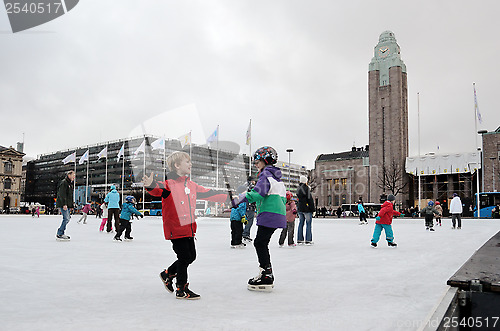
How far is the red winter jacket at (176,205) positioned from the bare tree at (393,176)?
65829 mm

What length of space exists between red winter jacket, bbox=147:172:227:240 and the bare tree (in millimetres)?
65829

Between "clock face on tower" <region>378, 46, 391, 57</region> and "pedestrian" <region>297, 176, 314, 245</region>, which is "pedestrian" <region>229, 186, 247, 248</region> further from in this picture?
"clock face on tower" <region>378, 46, 391, 57</region>

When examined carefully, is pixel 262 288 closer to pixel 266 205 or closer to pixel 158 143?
pixel 266 205

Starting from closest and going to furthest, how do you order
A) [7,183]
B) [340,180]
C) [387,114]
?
[387,114]
[340,180]
[7,183]

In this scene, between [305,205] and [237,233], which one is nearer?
[237,233]

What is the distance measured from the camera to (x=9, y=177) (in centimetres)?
8056

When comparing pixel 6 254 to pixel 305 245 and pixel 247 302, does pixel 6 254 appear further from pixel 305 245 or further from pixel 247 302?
pixel 305 245

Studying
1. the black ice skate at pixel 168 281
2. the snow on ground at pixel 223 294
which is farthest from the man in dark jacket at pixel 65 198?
the black ice skate at pixel 168 281

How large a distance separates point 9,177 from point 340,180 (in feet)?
222

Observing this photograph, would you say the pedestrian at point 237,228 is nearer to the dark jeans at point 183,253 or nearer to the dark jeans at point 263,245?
the dark jeans at point 263,245

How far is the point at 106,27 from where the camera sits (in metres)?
8.88

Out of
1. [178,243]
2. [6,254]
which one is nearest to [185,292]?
[178,243]

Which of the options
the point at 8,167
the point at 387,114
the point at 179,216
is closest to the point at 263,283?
the point at 179,216

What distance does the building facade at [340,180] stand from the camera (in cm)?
7562
